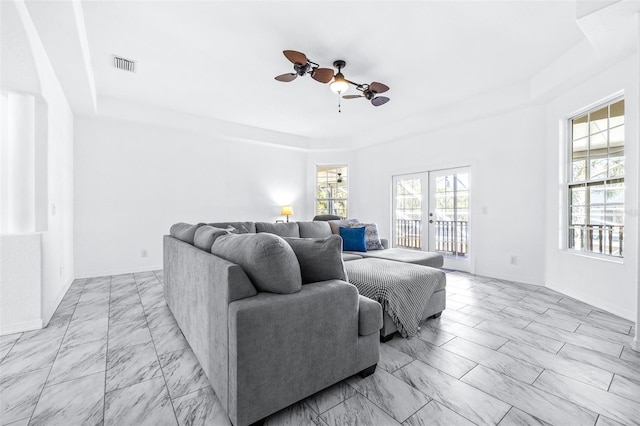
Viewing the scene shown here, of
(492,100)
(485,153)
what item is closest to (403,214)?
(485,153)

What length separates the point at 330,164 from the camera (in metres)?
7.04

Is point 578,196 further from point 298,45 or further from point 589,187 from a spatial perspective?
point 298,45

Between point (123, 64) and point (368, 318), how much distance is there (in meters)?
3.93

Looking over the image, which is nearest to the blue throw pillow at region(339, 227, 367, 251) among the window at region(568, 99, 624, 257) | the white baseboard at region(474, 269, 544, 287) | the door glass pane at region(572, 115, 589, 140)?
the white baseboard at region(474, 269, 544, 287)

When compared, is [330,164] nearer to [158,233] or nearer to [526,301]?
[158,233]

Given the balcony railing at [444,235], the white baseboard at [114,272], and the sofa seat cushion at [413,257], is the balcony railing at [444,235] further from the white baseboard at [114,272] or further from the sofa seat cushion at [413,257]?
the white baseboard at [114,272]

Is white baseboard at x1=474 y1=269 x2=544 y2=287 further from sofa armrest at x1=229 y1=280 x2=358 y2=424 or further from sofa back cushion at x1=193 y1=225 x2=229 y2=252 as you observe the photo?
sofa back cushion at x1=193 y1=225 x2=229 y2=252

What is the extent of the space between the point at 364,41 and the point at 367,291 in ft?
8.17

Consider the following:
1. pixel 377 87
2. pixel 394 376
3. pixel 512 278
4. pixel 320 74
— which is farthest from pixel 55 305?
pixel 512 278

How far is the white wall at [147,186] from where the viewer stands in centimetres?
451

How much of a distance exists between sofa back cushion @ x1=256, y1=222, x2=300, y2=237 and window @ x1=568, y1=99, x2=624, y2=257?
3.70m

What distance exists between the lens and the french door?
16.4ft

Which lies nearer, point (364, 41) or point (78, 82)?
point (364, 41)

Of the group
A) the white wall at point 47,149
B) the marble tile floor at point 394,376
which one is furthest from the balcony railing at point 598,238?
the white wall at point 47,149
